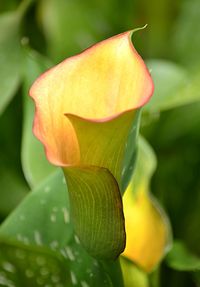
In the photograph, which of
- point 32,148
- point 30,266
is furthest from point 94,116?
point 32,148

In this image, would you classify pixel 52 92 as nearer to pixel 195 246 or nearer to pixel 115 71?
pixel 115 71

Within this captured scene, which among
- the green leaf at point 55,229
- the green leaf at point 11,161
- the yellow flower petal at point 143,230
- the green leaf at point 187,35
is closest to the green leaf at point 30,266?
the green leaf at point 55,229

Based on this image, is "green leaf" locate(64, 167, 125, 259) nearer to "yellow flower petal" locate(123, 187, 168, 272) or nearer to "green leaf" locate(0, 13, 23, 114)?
"yellow flower petal" locate(123, 187, 168, 272)

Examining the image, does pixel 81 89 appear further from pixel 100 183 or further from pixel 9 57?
→ pixel 9 57

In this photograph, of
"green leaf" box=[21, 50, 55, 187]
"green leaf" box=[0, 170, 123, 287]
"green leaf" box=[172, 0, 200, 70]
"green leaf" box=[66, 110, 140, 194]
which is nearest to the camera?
"green leaf" box=[66, 110, 140, 194]

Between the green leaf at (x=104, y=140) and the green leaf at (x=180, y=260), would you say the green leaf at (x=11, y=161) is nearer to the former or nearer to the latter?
the green leaf at (x=180, y=260)

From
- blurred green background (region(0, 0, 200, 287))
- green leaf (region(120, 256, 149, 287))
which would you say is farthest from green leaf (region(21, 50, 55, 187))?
green leaf (region(120, 256, 149, 287))
